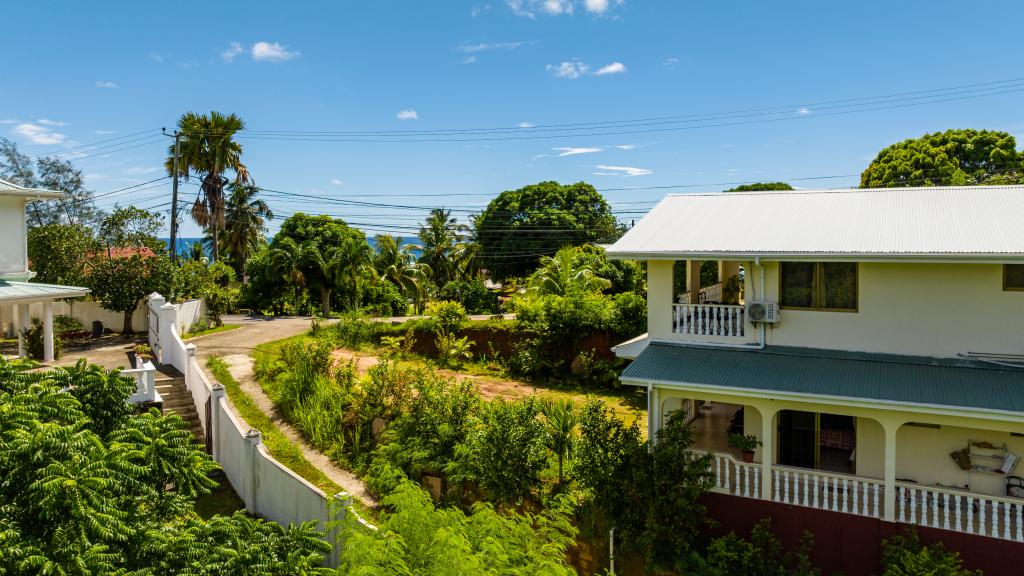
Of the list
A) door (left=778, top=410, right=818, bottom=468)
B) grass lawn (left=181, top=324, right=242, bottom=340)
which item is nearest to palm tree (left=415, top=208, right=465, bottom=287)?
grass lawn (left=181, top=324, right=242, bottom=340)

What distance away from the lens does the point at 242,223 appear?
4500cm

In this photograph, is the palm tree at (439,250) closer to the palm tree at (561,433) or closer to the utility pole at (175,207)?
the utility pole at (175,207)

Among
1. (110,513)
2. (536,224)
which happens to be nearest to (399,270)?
(536,224)

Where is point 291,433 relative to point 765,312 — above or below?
below

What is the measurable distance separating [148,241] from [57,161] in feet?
85.4

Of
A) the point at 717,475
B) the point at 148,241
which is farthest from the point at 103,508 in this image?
the point at 148,241

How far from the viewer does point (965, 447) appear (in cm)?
1148

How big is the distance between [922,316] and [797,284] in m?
2.12

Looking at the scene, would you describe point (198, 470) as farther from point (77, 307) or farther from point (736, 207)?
point (77, 307)

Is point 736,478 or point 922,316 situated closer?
point 922,316

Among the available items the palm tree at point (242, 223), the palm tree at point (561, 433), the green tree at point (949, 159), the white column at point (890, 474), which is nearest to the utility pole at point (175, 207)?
the palm tree at point (242, 223)

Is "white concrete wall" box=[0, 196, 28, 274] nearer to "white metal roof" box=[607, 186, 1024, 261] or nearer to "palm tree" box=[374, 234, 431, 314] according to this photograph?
"white metal roof" box=[607, 186, 1024, 261]

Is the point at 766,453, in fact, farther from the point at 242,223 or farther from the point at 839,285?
the point at 242,223

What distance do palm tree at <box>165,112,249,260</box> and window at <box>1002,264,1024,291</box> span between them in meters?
35.9
